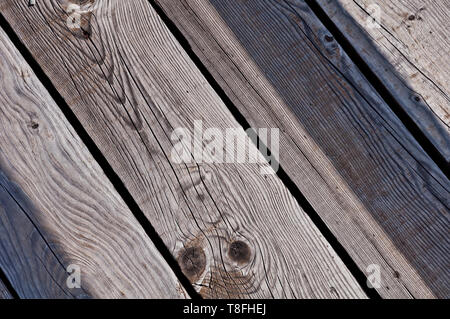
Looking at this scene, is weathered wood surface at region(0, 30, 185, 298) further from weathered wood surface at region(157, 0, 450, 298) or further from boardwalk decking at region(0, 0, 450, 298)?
weathered wood surface at region(157, 0, 450, 298)

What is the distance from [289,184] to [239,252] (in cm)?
32

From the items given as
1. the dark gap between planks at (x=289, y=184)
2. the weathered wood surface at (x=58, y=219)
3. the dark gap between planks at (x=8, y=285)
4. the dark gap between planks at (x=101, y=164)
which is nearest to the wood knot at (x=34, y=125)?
the weathered wood surface at (x=58, y=219)

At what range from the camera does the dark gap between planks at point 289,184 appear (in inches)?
62.7

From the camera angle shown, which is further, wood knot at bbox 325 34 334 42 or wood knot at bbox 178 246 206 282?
wood knot at bbox 325 34 334 42

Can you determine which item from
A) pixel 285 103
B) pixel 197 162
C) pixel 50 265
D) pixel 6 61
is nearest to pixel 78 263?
pixel 50 265

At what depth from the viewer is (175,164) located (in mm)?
1632

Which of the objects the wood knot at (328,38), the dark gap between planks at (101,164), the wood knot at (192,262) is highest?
the wood knot at (328,38)

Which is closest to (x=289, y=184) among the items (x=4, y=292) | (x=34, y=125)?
(x=34, y=125)

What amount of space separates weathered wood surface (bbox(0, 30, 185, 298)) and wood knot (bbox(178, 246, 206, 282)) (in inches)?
2.2

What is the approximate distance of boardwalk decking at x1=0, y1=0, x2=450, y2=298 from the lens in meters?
1.58

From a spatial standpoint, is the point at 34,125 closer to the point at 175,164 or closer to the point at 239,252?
the point at 175,164

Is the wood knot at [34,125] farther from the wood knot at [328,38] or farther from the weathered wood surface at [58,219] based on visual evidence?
the wood knot at [328,38]

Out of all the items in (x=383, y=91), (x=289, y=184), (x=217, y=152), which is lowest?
(x=289, y=184)

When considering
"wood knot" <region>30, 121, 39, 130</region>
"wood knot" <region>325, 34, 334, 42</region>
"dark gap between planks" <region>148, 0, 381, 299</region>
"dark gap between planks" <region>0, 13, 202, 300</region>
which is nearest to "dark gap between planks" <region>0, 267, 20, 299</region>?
"dark gap between planks" <region>0, 13, 202, 300</region>
